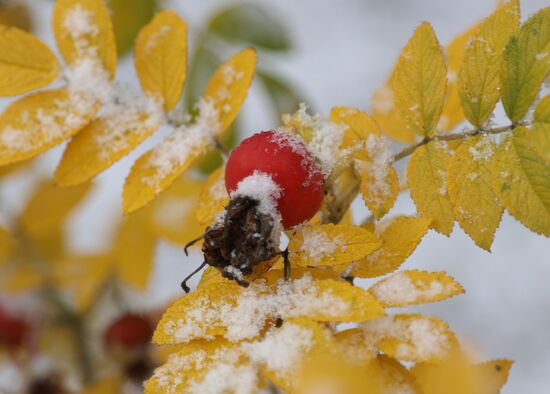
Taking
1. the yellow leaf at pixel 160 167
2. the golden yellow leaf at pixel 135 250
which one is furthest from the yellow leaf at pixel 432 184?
the golden yellow leaf at pixel 135 250

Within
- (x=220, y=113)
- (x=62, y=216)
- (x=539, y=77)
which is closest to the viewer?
(x=539, y=77)

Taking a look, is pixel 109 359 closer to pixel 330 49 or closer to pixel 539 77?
pixel 539 77

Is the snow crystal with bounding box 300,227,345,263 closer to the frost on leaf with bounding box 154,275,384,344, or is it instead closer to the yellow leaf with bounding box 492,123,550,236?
the frost on leaf with bounding box 154,275,384,344

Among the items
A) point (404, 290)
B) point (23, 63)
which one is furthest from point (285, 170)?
point (23, 63)

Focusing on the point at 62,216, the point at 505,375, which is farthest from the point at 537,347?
the point at 505,375

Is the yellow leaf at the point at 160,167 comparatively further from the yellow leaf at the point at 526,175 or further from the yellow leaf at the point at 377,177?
the yellow leaf at the point at 526,175

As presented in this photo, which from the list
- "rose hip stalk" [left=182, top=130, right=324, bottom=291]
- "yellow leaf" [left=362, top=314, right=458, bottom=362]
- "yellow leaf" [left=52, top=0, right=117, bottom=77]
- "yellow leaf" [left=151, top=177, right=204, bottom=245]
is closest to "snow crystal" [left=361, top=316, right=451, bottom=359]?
"yellow leaf" [left=362, top=314, right=458, bottom=362]
